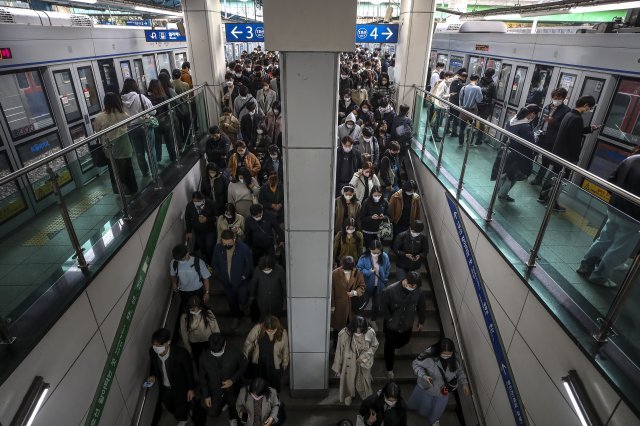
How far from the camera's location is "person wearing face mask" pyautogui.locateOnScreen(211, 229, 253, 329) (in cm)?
521

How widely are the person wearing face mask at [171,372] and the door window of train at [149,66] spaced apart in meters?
9.61

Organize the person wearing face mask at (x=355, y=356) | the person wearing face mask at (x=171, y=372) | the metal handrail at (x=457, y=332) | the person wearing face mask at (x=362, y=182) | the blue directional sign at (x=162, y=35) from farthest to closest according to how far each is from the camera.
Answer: the blue directional sign at (x=162, y=35), the person wearing face mask at (x=362, y=182), the metal handrail at (x=457, y=332), the person wearing face mask at (x=355, y=356), the person wearing face mask at (x=171, y=372)

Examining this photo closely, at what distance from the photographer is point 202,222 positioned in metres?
5.92

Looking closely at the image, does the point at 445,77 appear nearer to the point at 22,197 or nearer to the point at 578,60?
the point at 578,60

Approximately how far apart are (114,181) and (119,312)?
164cm

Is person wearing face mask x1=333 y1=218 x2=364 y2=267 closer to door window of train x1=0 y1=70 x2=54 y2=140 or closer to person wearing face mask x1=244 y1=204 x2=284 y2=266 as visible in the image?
person wearing face mask x1=244 y1=204 x2=284 y2=266

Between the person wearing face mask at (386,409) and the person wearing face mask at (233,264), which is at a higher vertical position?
the person wearing face mask at (233,264)

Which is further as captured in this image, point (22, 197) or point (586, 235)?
point (586, 235)

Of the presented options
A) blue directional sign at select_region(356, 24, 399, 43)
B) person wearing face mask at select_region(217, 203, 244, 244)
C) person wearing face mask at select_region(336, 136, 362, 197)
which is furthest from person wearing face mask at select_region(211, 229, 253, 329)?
blue directional sign at select_region(356, 24, 399, 43)

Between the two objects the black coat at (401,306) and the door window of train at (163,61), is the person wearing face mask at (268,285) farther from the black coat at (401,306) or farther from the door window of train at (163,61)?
the door window of train at (163,61)

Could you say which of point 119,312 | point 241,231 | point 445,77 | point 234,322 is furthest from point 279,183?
point 445,77

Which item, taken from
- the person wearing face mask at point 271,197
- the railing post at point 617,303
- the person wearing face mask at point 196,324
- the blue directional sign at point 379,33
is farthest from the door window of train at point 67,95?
the railing post at point 617,303

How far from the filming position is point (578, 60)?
7.45 meters

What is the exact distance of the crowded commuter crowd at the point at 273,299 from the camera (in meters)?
4.49
